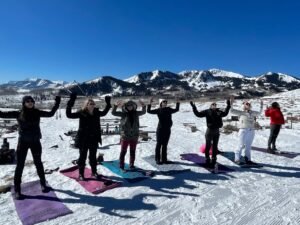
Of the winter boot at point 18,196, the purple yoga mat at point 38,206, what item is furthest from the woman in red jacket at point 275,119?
the winter boot at point 18,196

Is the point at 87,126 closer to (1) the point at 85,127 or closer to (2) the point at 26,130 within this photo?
(1) the point at 85,127

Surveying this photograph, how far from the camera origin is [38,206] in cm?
660

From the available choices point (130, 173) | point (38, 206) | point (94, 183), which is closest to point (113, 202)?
point (94, 183)

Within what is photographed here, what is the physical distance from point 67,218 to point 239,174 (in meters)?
5.28

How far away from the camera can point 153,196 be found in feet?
24.0

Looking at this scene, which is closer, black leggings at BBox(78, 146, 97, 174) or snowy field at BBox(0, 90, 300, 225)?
snowy field at BBox(0, 90, 300, 225)

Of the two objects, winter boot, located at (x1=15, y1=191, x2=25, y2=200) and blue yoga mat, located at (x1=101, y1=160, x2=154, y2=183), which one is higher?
blue yoga mat, located at (x1=101, y1=160, x2=154, y2=183)

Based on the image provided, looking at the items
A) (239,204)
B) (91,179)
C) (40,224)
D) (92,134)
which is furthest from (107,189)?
(239,204)

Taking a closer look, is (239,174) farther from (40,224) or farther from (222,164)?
(40,224)

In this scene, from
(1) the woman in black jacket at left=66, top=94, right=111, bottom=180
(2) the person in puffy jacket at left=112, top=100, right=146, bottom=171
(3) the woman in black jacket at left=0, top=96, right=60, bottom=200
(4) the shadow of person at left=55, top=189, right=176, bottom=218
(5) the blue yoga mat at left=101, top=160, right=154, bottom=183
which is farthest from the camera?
(2) the person in puffy jacket at left=112, top=100, right=146, bottom=171

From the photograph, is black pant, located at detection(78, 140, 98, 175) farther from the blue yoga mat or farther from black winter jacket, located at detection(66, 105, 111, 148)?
the blue yoga mat

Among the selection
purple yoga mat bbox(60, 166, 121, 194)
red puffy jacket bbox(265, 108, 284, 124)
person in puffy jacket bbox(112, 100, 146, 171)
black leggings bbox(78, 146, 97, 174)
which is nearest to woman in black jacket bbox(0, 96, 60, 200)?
black leggings bbox(78, 146, 97, 174)

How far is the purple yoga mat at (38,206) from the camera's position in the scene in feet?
20.0

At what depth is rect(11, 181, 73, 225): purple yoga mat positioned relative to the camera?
610cm
